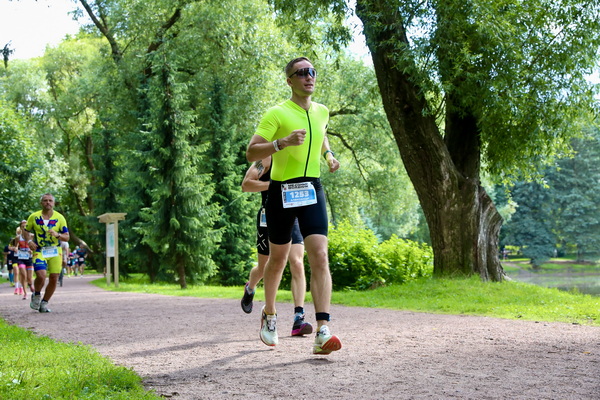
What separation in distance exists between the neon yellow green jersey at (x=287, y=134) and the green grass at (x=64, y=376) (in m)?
1.97

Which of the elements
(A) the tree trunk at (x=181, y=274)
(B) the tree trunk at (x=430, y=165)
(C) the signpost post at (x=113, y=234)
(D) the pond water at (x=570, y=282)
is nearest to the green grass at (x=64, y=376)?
(B) the tree trunk at (x=430, y=165)

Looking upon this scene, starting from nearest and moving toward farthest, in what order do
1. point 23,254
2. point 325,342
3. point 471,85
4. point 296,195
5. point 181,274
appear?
point 325,342, point 296,195, point 471,85, point 23,254, point 181,274

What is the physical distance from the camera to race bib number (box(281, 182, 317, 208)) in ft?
18.7

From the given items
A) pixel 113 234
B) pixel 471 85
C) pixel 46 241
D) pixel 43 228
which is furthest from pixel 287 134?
pixel 113 234

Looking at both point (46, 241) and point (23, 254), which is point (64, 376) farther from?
point (23, 254)

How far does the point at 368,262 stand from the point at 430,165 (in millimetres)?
4591

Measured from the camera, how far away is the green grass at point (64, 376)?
4285mm

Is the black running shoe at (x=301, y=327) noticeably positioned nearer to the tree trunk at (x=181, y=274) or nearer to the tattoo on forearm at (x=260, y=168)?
the tattoo on forearm at (x=260, y=168)

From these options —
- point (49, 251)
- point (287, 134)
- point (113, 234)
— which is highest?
point (287, 134)

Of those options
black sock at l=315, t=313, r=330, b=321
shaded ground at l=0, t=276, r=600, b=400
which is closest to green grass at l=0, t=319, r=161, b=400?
shaded ground at l=0, t=276, r=600, b=400

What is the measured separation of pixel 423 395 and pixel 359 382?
543 mm

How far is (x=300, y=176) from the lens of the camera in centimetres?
579

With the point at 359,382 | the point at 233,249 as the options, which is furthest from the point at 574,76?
the point at 233,249

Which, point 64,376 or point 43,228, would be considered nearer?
point 64,376
